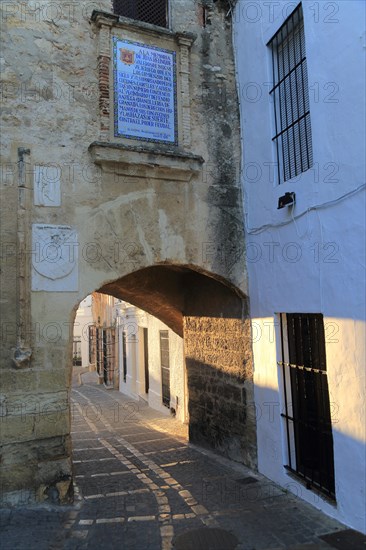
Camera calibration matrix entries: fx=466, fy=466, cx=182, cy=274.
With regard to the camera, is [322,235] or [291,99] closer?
[322,235]

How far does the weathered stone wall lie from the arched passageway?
48 centimetres

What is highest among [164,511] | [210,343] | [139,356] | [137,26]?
[137,26]

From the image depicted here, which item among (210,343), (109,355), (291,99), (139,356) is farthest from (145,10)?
(109,355)

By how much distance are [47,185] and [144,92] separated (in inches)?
71.0

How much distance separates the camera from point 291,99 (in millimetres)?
5543

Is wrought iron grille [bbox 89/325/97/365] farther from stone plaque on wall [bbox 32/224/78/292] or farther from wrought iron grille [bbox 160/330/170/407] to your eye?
stone plaque on wall [bbox 32/224/78/292]

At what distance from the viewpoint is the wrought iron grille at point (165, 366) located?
11727mm

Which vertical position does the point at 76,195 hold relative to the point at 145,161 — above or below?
below

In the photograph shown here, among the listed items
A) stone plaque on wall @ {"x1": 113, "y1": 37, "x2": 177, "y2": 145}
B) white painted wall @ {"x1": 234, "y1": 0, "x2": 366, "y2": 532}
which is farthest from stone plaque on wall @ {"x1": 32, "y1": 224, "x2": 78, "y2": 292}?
white painted wall @ {"x1": 234, "y1": 0, "x2": 366, "y2": 532}

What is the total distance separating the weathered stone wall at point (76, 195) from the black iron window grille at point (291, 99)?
86 centimetres

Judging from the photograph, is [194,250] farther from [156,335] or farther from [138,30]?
[156,335]

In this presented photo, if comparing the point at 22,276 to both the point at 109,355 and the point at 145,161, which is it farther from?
the point at 109,355

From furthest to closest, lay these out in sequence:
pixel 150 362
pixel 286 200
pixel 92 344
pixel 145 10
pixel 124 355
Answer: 1. pixel 92 344
2. pixel 124 355
3. pixel 150 362
4. pixel 145 10
5. pixel 286 200

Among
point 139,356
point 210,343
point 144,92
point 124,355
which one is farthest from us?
point 124,355
